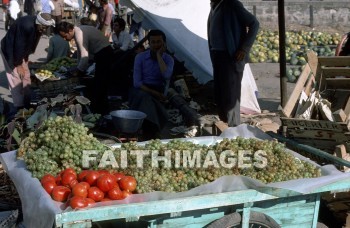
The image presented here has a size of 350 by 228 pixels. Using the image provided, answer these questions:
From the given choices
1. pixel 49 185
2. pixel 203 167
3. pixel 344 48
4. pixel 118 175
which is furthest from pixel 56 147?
pixel 344 48

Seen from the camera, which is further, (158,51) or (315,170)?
(158,51)

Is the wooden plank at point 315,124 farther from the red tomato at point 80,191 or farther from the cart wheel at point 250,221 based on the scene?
the red tomato at point 80,191

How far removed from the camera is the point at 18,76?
8125 mm

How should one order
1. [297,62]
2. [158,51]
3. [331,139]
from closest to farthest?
[331,139] < [158,51] < [297,62]

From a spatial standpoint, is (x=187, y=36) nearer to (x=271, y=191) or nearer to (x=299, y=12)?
(x=271, y=191)

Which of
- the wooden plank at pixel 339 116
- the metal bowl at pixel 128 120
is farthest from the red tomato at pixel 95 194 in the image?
the metal bowl at pixel 128 120

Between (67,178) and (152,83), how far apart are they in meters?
3.57

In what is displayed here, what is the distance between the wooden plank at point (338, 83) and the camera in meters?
5.59

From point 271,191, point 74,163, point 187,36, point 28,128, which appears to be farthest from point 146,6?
point 271,191

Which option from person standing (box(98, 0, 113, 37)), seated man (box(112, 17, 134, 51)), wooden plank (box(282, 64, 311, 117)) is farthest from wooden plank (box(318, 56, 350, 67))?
person standing (box(98, 0, 113, 37))

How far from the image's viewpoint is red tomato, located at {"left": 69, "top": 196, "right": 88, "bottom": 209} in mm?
3370

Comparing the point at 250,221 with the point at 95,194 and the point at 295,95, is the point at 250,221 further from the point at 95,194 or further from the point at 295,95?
the point at 295,95

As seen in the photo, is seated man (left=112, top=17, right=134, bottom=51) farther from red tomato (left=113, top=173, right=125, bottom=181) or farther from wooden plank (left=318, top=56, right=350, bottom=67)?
red tomato (left=113, top=173, right=125, bottom=181)

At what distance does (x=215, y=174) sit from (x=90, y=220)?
3.72 feet
